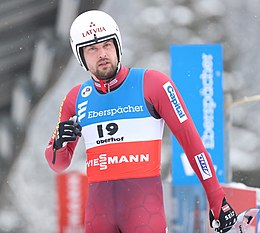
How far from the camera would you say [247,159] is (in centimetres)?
1537

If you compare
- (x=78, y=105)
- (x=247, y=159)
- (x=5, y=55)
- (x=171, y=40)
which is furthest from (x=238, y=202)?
(x=247, y=159)

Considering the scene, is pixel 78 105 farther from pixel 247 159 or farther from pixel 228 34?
pixel 247 159

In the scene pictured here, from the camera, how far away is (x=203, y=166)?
310 cm

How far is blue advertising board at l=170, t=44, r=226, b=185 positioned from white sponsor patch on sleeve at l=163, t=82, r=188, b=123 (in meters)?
4.14

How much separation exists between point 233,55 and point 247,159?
2.31m

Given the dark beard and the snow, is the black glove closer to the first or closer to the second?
the dark beard

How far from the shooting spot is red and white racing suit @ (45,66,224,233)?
307 centimetres

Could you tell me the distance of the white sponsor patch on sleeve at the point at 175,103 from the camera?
3113 millimetres

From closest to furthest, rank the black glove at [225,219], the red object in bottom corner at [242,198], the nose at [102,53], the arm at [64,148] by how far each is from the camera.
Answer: the black glove at [225,219], the nose at [102,53], the arm at [64,148], the red object in bottom corner at [242,198]

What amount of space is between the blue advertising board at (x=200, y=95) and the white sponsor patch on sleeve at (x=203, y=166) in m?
4.14

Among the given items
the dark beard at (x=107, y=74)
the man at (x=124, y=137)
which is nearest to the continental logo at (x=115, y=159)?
the man at (x=124, y=137)

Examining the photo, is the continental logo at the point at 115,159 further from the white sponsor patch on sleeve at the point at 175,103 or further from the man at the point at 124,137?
the white sponsor patch on sleeve at the point at 175,103

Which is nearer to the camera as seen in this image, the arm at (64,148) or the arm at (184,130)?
the arm at (184,130)

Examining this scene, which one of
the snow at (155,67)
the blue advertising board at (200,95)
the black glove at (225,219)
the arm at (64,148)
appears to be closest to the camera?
the black glove at (225,219)
